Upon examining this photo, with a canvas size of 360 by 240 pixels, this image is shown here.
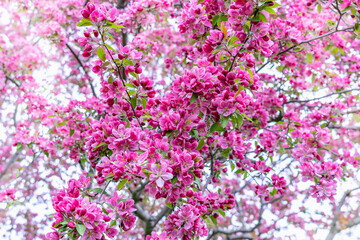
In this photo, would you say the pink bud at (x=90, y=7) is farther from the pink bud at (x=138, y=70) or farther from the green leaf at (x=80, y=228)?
the green leaf at (x=80, y=228)

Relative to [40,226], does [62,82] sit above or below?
above

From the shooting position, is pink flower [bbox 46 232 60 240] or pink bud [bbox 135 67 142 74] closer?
pink flower [bbox 46 232 60 240]

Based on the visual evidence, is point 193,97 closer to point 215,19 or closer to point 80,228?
point 215,19

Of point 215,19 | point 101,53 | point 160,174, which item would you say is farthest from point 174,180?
point 215,19

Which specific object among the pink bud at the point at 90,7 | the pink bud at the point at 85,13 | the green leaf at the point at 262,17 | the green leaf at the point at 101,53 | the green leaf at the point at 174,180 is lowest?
the green leaf at the point at 174,180

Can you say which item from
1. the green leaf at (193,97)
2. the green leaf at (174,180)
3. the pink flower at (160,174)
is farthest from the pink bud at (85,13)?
the green leaf at (174,180)

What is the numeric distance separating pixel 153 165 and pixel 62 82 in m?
5.31

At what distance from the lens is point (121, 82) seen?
2094 mm

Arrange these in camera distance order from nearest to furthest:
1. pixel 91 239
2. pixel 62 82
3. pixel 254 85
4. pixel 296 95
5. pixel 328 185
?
pixel 91 239, pixel 254 85, pixel 328 185, pixel 296 95, pixel 62 82

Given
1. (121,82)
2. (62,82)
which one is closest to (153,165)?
(121,82)

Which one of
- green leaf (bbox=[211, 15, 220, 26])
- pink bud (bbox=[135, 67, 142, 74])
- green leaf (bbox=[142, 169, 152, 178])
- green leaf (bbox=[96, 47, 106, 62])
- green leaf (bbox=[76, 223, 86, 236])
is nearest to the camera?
green leaf (bbox=[76, 223, 86, 236])

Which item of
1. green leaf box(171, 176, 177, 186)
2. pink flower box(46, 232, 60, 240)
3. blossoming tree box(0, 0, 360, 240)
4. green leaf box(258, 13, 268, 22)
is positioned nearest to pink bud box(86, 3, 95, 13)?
blossoming tree box(0, 0, 360, 240)

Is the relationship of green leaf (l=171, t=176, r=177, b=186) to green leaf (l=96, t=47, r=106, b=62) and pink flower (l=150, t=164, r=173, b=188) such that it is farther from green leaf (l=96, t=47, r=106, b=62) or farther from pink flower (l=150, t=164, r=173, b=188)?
green leaf (l=96, t=47, r=106, b=62)

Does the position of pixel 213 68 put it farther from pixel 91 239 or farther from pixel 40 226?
pixel 40 226
